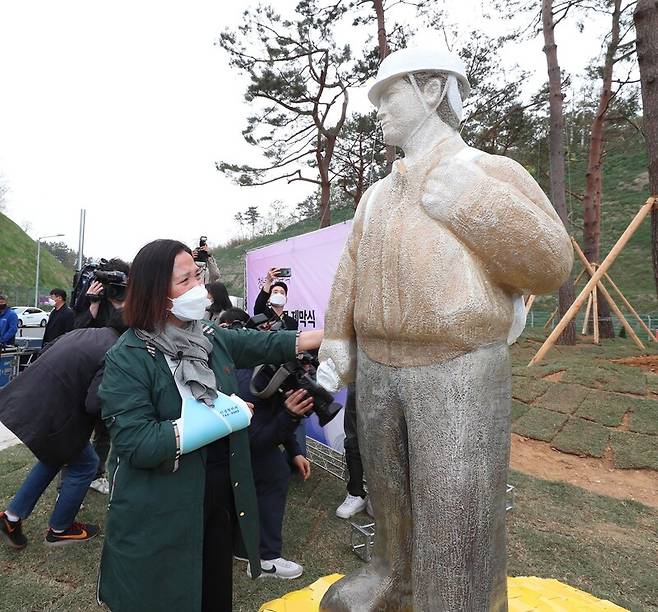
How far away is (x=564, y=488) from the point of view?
15.1 ft

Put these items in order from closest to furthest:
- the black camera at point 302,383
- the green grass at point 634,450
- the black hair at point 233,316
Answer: the black camera at point 302,383 < the black hair at point 233,316 < the green grass at point 634,450

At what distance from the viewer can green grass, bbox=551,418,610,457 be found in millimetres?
5535

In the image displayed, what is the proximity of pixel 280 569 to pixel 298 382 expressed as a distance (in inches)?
60.4

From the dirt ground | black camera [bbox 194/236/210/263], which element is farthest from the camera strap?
the dirt ground

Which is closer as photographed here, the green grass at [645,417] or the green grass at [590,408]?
the green grass at [590,408]

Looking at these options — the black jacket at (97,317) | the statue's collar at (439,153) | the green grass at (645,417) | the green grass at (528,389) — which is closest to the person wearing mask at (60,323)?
the black jacket at (97,317)

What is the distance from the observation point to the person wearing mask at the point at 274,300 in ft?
13.6

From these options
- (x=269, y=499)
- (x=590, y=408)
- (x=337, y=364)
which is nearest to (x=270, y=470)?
(x=269, y=499)

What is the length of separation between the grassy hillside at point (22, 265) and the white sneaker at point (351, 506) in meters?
28.4

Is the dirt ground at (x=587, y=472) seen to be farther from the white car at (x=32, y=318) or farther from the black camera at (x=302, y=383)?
the white car at (x=32, y=318)

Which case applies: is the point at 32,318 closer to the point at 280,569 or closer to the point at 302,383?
the point at 280,569

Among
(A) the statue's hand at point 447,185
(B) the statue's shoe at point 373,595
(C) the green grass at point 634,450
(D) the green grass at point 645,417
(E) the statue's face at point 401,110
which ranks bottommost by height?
(C) the green grass at point 634,450

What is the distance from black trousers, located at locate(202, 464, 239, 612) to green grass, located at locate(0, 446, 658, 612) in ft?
2.81

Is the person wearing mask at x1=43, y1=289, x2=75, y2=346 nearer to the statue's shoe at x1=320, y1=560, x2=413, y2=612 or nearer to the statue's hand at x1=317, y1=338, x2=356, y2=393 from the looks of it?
the statue's hand at x1=317, y1=338, x2=356, y2=393
